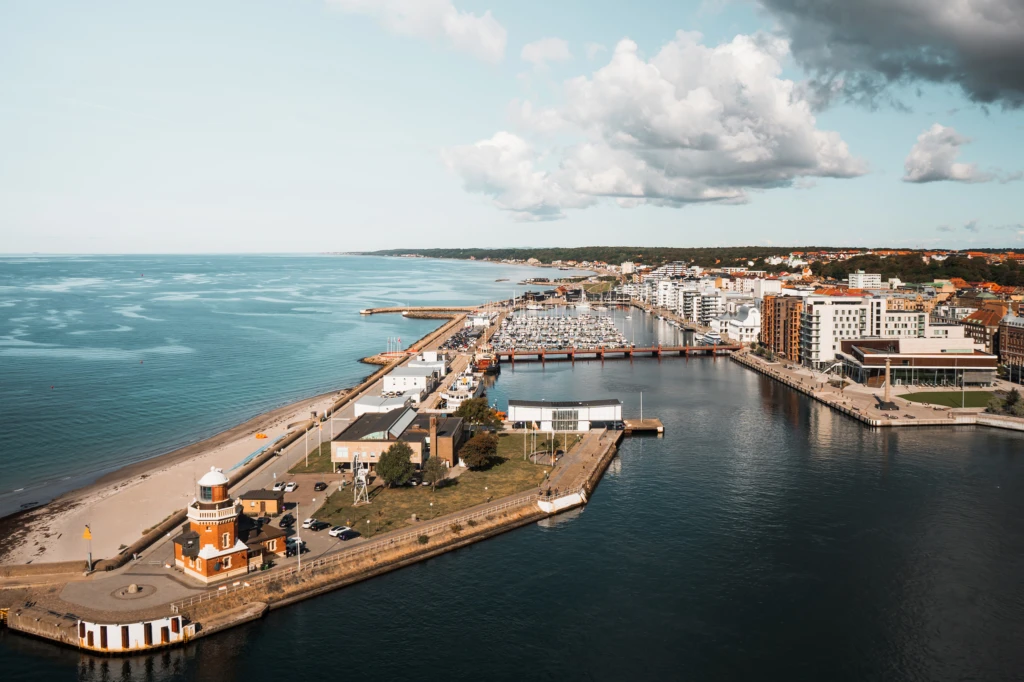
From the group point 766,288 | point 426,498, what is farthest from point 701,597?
point 766,288

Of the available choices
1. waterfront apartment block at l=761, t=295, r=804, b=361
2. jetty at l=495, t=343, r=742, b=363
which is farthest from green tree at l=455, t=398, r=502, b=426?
waterfront apartment block at l=761, t=295, r=804, b=361

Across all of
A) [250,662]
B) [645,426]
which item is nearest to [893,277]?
[645,426]

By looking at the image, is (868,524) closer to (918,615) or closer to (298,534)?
(918,615)

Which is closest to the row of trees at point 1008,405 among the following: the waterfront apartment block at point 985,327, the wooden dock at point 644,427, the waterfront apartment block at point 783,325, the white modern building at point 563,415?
the waterfront apartment block at point 985,327

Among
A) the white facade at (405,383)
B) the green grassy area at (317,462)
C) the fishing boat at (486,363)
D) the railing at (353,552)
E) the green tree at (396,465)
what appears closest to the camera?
the railing at (353,552)

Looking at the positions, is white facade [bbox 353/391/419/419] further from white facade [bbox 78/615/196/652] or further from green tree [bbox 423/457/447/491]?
white facade [bbox 78/615/196/652]

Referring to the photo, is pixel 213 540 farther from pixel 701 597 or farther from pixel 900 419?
pixel 900 419

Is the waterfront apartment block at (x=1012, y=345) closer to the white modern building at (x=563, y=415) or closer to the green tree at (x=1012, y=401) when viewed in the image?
the green tree at (x=1012, y=401)

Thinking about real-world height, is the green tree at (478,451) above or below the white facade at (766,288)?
below
